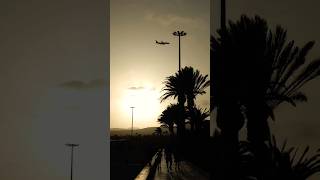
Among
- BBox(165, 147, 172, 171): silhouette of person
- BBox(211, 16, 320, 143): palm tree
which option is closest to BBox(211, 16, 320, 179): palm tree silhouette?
BBox(211, 16, 320, 143): palm tree

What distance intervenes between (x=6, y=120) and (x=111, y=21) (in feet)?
6.74

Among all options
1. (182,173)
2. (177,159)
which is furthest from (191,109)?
(182,173)

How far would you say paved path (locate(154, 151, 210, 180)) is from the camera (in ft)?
20.6

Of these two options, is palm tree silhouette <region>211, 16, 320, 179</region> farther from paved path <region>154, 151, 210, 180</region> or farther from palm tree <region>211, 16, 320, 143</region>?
paved path <region>154, 151, 210, 180</region>

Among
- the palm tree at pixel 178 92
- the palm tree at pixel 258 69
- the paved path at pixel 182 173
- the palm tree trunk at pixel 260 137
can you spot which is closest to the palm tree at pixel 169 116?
the palm tree at pixel 178 92

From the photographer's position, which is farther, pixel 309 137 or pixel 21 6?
pixel 21 6

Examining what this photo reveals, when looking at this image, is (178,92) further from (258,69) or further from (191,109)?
(258,69)

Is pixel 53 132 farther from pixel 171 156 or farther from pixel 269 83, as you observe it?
pixel 269 83

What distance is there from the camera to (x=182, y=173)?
632cm

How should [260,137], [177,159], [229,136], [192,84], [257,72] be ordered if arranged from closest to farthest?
[229,136] → [260,137] → [192,84] → [177,159] → [257,72]

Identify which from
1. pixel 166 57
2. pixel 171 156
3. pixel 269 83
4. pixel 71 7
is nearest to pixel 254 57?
pixel 269 83

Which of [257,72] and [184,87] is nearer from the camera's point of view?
[184,87]

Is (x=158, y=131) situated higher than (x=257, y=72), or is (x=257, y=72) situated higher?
(x=257, y=72)

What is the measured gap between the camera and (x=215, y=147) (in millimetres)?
6227
